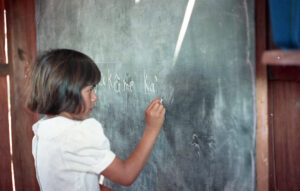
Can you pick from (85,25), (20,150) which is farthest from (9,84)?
(85,25)

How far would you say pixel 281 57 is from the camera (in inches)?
32.1

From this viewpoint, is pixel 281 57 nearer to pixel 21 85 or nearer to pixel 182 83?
pixel 182 83

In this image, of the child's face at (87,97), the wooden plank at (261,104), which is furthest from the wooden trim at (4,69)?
the wooden plank at (261,104)

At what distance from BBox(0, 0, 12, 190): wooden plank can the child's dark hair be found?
127 centimetres

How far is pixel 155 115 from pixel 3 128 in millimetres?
1482

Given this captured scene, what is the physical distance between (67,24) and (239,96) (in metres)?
1.14

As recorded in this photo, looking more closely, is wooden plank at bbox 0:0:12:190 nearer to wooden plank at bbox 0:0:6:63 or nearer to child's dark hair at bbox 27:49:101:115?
wooden plank at bbox 0:0:6:63

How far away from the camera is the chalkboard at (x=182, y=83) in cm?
97

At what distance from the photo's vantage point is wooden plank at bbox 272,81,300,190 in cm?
88

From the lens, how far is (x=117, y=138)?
1.44m

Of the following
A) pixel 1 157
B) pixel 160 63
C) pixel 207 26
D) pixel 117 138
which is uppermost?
pixel 207 26

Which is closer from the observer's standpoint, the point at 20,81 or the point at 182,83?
the point at 182,83

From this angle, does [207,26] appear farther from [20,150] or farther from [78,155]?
[20,150]

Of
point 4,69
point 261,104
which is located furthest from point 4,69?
point 261,104
